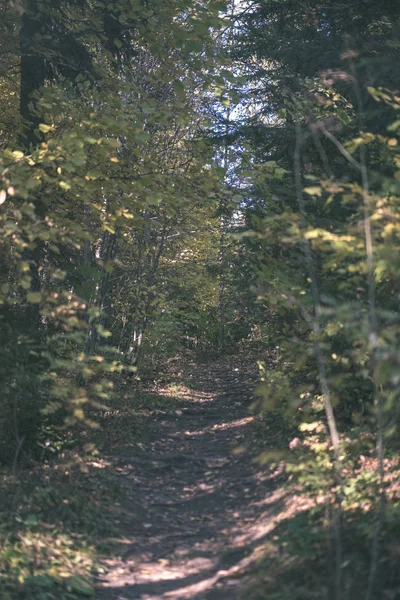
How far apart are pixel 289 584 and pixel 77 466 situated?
344 centimetres

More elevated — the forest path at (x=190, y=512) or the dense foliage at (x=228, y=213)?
the dense foliage at (x=228, y=213)

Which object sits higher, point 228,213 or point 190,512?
point 228,213

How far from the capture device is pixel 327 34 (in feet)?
32.0

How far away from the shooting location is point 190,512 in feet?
20.6

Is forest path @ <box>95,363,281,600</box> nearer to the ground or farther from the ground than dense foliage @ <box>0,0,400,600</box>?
nearer to the ground

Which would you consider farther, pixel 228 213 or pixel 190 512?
pixel 228 213

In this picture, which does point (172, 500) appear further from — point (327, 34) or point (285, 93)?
point (327, 34)

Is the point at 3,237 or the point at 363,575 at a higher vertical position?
the point at 3,237

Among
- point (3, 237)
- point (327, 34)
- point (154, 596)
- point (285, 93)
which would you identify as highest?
point (327, 34)

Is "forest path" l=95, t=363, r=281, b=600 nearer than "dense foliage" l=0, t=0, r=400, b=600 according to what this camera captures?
No

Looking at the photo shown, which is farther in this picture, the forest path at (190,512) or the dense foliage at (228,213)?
the forest path at (190,512)

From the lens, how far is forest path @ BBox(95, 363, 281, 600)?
472 cm

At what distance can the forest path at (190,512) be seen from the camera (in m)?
4.72

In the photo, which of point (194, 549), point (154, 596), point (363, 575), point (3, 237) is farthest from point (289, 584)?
point (3, 237)
